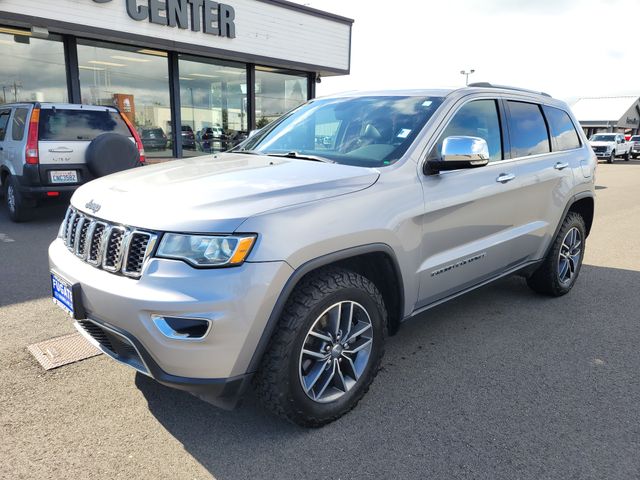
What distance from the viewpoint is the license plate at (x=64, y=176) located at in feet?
23.6

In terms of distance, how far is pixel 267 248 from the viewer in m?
2.20

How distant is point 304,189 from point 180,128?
42.3 ft

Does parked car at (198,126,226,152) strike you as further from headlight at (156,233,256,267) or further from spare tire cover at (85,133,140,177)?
headlight at (156,233,256,267)

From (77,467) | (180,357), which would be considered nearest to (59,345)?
(77,467)

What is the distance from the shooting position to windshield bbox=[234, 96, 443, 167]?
3092mm

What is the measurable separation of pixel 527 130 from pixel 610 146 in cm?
3099

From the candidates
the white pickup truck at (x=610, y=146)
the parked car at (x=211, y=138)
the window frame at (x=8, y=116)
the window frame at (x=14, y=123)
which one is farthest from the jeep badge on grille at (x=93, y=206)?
the white pickup truck at (x=610, y=146)

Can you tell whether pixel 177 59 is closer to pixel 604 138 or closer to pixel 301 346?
pixel 301 346

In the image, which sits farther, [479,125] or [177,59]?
[177,59]

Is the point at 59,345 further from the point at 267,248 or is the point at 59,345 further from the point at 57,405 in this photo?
the point at 267,248

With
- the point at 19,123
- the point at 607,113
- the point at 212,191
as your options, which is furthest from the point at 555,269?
the point at 607,113

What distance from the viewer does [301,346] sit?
7.90ft

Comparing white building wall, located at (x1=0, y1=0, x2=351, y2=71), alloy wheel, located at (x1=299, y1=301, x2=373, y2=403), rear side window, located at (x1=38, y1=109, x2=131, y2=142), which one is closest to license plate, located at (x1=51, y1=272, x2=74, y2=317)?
alloy wheel, located at (x1=299, y1=301, x2=373, y2=403)

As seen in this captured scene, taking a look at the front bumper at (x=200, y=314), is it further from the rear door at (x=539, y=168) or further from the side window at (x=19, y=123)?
the side window at (x=19, y=123)
